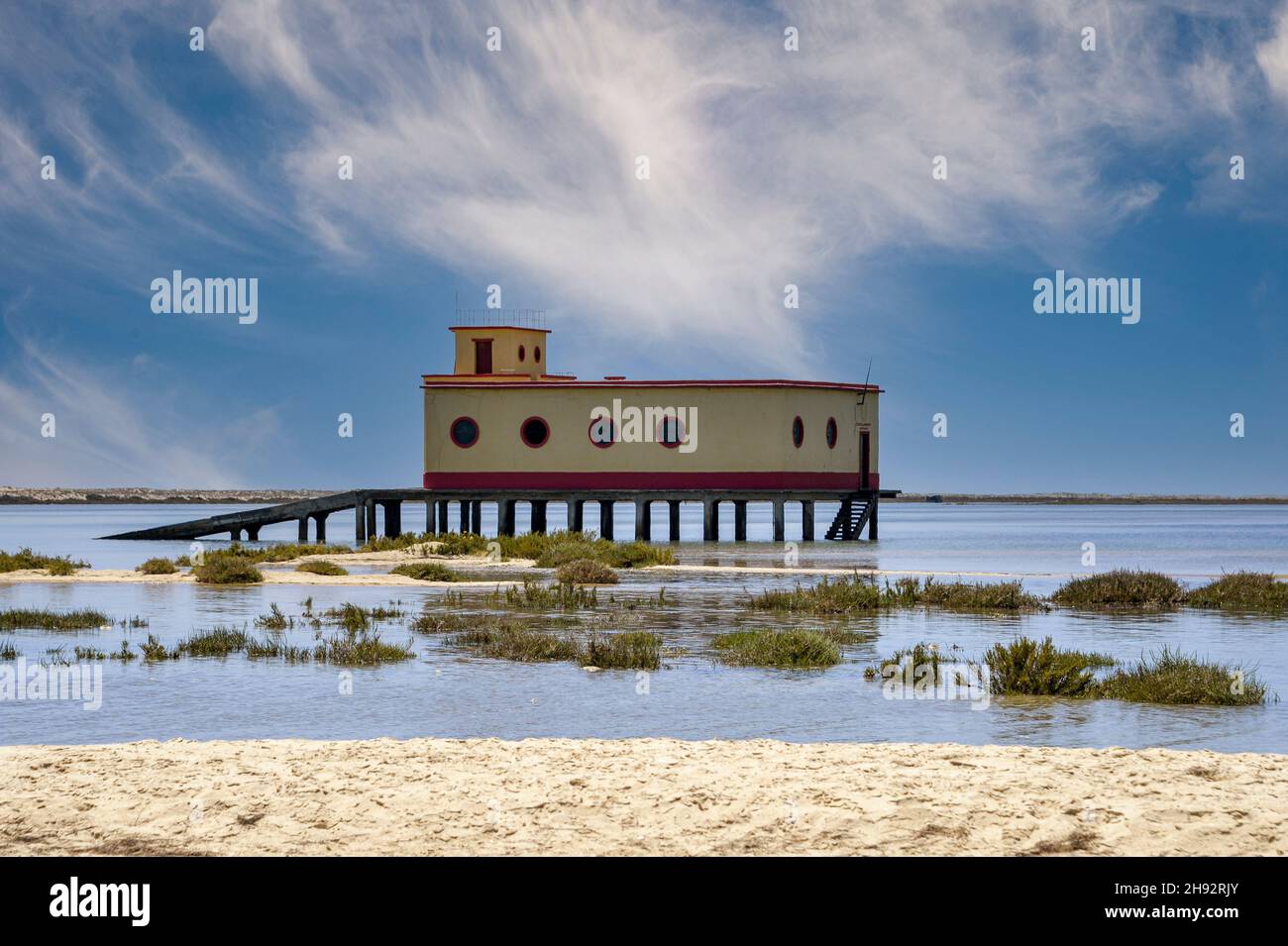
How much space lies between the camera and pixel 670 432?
45.3 meters

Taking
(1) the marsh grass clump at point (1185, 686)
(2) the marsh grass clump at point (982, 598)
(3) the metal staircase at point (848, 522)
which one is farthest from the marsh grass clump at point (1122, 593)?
(3) the metal staircase at point (848, 522)

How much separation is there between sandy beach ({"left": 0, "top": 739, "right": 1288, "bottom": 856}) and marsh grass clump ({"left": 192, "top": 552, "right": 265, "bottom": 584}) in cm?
1726

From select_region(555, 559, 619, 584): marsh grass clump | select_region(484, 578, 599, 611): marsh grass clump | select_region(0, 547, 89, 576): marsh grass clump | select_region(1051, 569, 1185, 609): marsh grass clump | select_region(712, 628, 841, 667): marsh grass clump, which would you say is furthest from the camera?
select_region(0, 547, 89, 576): marsh grass clump

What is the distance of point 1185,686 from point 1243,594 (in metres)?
12.2

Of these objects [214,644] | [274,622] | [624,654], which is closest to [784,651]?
[624,654]

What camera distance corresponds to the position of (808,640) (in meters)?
16.1

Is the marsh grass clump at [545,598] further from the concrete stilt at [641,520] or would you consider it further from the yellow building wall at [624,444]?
the concrete stilt at [641,520]

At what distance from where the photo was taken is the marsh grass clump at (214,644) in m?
16.6

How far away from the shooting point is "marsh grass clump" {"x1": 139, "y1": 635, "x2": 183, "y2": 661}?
1617 centimetres

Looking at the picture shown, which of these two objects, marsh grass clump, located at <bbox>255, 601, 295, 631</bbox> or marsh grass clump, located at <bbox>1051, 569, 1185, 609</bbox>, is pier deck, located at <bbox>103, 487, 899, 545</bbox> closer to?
marsh grass clump, located at <bbox>1051, 569, 1185, 609</bbox>

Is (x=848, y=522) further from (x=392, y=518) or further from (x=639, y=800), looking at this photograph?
(x=639, y=800)

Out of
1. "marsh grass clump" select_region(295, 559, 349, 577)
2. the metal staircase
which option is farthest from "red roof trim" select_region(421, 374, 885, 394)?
"marsh grass clump" select_region(295, 559, 349, 577)
